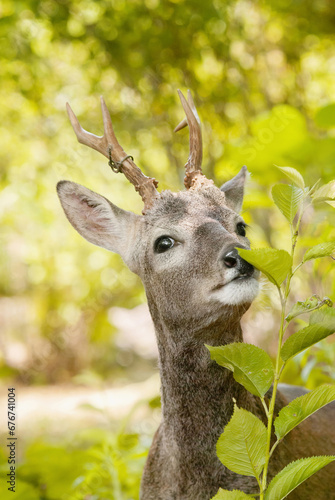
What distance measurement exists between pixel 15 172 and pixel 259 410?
9.74 meters

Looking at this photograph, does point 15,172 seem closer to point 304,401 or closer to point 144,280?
point 144,280

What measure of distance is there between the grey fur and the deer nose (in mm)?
25

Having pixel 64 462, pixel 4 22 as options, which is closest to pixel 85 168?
pixel 4 22

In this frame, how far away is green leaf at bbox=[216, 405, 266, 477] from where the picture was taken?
1813 millimetres

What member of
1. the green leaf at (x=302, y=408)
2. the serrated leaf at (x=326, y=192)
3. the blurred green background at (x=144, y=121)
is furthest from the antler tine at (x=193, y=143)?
the green leaf at (x=302, y=408)

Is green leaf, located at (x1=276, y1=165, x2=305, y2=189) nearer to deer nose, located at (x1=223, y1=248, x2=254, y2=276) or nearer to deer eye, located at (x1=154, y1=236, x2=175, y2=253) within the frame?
deer nose, located at (x1=223, y1=248, x2=254, y2=276)

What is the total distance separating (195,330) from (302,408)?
2.79 ft

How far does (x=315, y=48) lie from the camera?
7.40 m

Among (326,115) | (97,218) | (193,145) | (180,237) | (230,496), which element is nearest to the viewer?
(326,115)

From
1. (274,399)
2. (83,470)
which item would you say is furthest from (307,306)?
(83,470)

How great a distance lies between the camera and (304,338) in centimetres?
181

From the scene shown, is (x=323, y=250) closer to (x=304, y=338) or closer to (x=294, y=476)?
(x=304, y=338)

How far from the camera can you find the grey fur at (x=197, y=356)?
251 centimetres

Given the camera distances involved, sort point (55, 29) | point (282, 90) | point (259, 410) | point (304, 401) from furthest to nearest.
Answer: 1. point (282, 90)
2. point (55, 29)
3. point (259, 410)
4. point (304, 401)
